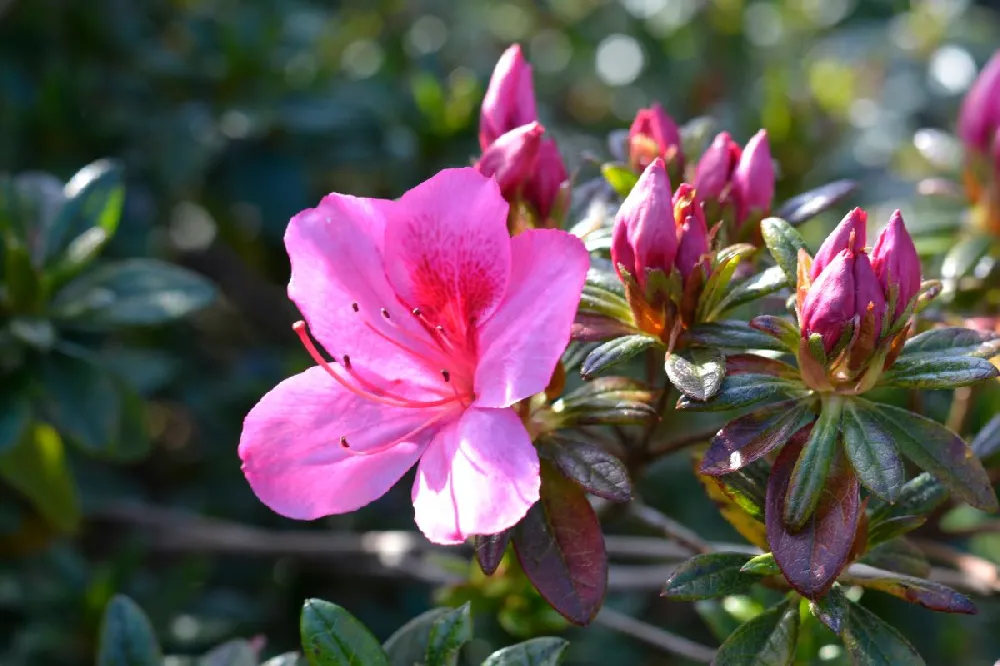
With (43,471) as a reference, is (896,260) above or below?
above

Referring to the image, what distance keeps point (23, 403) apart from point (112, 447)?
0.15 metres

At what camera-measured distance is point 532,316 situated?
1168 mm

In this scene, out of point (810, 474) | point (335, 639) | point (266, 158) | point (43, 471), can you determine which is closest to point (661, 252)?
point (810, 474)

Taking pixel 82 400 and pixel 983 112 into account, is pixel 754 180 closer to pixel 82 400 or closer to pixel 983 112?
pixel 983 112

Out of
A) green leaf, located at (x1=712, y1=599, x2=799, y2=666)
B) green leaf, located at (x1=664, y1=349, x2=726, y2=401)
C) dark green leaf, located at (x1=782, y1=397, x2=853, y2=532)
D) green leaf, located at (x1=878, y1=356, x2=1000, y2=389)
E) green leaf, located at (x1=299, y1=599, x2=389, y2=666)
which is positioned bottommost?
green leaf, located at (x1=712, y1=599, x2=799, y2=666)

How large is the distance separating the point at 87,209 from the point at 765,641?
4.17 feet

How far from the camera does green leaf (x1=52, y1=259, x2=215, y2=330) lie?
1824 mm

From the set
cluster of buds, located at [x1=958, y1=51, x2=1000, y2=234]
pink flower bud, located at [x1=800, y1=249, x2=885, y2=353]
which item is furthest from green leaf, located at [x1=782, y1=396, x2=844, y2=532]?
cluster of buds, located at [x1=958, y1=51, x2=1000, y2=234]

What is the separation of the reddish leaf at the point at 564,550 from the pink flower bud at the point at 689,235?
29 cm

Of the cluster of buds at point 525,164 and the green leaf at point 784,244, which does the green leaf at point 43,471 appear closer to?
the cluster of buds at point 525,164

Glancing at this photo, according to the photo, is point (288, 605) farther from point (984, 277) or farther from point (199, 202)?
point (984, 277)

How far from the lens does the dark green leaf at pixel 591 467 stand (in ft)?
3.83

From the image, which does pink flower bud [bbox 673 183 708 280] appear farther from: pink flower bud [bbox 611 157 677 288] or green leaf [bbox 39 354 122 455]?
green leaf [bbox 39 354 122 455]

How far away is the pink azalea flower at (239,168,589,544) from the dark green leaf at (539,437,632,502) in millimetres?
99
